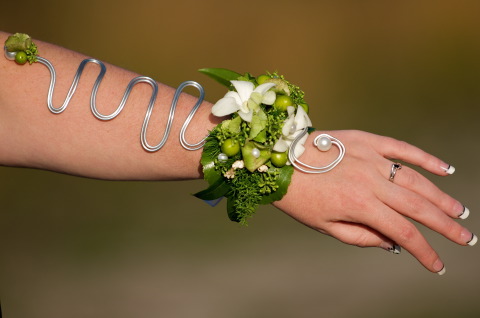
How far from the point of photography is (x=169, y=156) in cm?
111

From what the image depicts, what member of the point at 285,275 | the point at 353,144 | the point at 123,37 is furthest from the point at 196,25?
the point at 353,144

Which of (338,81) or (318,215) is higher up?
(338,81)

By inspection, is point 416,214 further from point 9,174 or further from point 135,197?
point 9,174

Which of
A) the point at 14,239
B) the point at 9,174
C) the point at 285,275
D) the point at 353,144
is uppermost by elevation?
the point at 353,144

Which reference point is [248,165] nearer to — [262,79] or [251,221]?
[262,79]

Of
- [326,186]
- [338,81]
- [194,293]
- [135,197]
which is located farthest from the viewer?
[338,81]

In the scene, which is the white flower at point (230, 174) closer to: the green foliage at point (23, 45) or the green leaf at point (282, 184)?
the green leaf at point (282, 184)

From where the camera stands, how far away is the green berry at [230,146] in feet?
3.40

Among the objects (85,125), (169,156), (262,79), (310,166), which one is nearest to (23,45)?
(85,125)

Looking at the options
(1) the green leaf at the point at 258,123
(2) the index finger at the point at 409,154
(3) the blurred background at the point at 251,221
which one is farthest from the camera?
(3) the blurred background at the point at 251,221

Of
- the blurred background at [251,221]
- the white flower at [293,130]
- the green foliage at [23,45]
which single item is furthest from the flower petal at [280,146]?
the blurred background at [251,221]

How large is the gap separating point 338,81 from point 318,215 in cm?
313

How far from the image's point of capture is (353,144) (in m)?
1.13

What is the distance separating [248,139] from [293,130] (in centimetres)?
9
